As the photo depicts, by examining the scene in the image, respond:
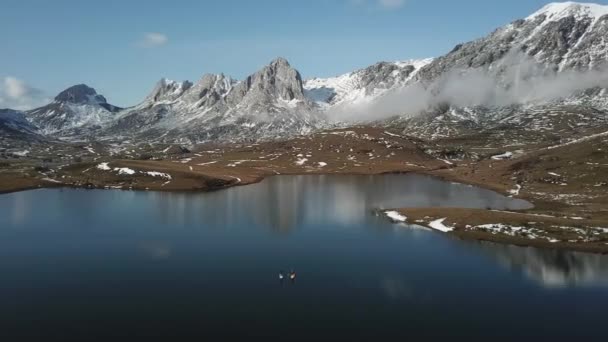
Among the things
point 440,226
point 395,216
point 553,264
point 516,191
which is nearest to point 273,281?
point 553,264

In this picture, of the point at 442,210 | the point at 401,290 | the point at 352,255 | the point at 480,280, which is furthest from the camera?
the point at 442,210

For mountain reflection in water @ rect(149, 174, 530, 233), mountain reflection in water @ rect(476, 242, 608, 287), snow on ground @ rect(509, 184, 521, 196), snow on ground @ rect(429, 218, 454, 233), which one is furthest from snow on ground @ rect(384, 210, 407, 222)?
snow on ground @ rect(509, 184, 521, 196)

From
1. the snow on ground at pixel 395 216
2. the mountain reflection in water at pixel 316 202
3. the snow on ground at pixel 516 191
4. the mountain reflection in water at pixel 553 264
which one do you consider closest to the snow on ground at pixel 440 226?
the snow on ground at pixel 395 216

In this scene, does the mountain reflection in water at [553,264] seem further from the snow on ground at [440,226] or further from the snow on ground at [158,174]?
the snow on ground at [158,174]

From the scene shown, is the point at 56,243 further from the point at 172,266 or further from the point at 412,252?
the point at 412,252

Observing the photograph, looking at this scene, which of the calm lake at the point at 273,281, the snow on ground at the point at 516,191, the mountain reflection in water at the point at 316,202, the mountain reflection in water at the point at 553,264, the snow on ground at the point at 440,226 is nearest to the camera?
the calm lake at the point at 273,281

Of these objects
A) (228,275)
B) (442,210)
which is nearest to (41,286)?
(228,275)
